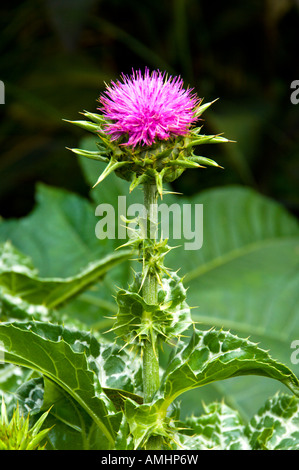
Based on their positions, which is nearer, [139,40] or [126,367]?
[126,367]

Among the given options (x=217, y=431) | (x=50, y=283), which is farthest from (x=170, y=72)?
(x=217, y=431)

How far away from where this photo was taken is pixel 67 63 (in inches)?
91.0

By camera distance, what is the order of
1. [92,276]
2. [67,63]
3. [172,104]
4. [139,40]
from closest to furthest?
1. [172,104]
2. [92,276]
3. [67,63]
4. [139,40]

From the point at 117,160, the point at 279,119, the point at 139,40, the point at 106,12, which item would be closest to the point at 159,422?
the point at 117,160

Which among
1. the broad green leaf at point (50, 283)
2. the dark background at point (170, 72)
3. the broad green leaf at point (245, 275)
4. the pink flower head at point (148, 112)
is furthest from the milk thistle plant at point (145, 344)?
the dark background at point (170, 72)

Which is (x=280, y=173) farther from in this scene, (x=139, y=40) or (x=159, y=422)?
(x=159, y=422)

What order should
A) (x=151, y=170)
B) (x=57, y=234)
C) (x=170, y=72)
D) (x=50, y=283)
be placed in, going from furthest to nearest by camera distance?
(x=170, y=72)
(x=57, y=234)
(x=50, y=283)
(x=151, y=170)

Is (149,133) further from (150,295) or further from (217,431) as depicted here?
(217,431)

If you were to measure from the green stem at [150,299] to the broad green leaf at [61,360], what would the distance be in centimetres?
5

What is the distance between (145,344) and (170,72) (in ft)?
5.93

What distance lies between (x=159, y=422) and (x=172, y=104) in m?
0.36

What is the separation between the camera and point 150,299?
61 centimetres

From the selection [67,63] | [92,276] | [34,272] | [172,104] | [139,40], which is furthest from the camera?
[139,40]

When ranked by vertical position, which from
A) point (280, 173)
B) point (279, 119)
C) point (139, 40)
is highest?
point (139, 40)
